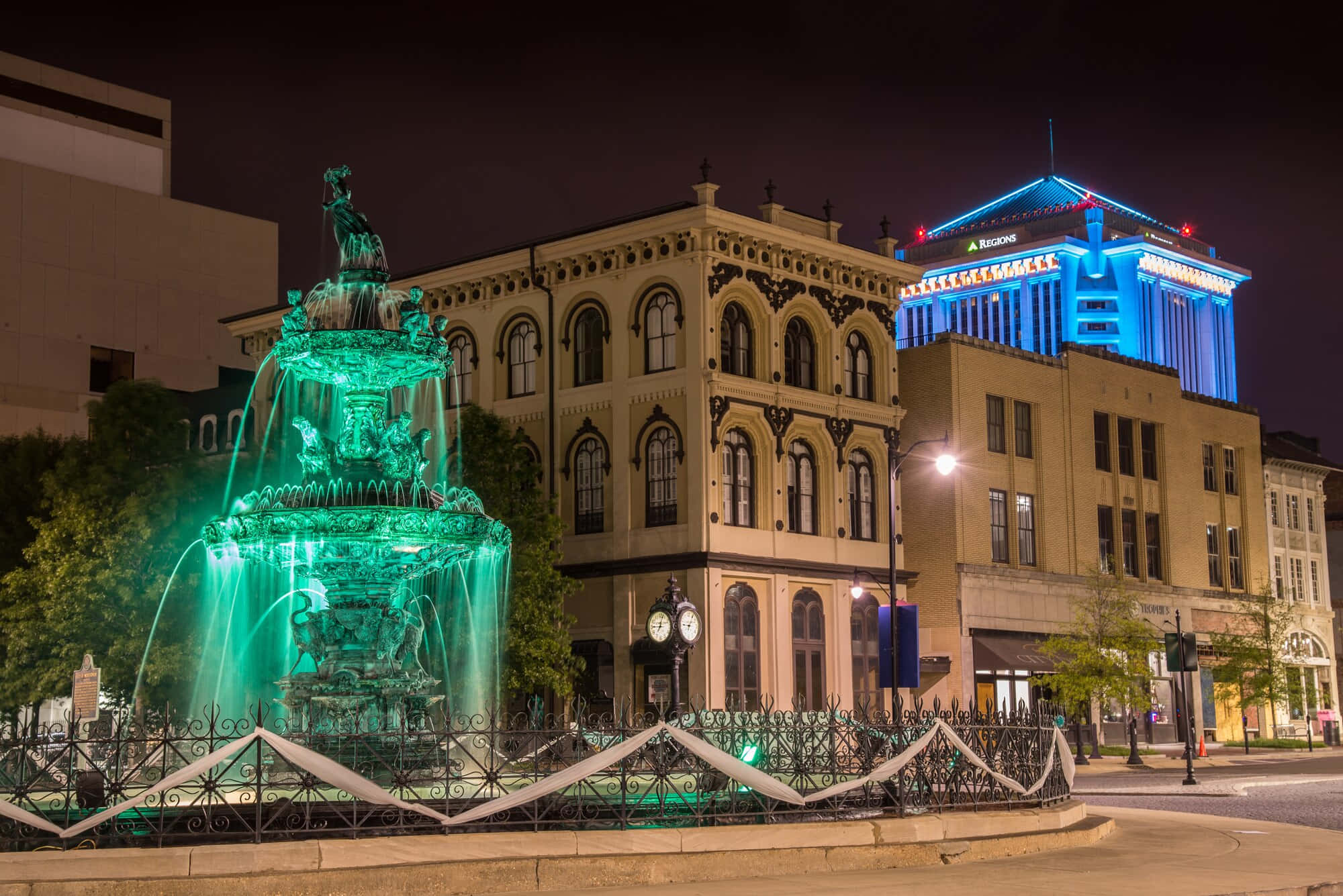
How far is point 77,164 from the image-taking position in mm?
76812

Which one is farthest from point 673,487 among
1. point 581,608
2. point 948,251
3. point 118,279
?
point 948,251

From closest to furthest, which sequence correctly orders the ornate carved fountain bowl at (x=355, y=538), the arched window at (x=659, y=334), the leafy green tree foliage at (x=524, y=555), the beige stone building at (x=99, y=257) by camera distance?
the ornate carved fountain bowl at (x=355, y=538) < the leafy green tree foliage at (x=524, y=555) < the arched window at (x=659, y=334) < the beige stone building at (x=99, y=257)

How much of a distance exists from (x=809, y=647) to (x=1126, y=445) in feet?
60.4

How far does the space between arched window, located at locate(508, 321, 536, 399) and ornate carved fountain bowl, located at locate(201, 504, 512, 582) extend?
29.2 m

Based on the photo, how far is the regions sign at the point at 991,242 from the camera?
121m

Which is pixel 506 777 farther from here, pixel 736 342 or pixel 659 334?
pixel 736 342

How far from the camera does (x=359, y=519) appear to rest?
19109 mm

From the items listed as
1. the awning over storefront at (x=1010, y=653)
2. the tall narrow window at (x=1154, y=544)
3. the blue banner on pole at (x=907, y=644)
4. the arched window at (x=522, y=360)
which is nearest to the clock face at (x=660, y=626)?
the blue banner on pole at (x=907, y=644)

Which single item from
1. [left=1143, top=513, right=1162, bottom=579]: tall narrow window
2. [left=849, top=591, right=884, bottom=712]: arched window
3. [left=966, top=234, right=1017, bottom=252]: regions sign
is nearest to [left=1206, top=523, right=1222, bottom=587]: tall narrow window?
[left=1143, top=513, right=1162, bottom=579]: tall narrow window

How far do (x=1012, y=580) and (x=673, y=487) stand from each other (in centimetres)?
1347

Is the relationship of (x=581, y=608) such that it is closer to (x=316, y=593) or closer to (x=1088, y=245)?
(x=316, y=593)

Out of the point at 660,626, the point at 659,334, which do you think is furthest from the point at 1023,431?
the point at 660,626

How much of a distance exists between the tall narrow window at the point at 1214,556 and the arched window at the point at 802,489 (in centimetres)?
2223

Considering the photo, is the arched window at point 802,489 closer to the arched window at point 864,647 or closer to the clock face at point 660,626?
the arched window at point 864,647
